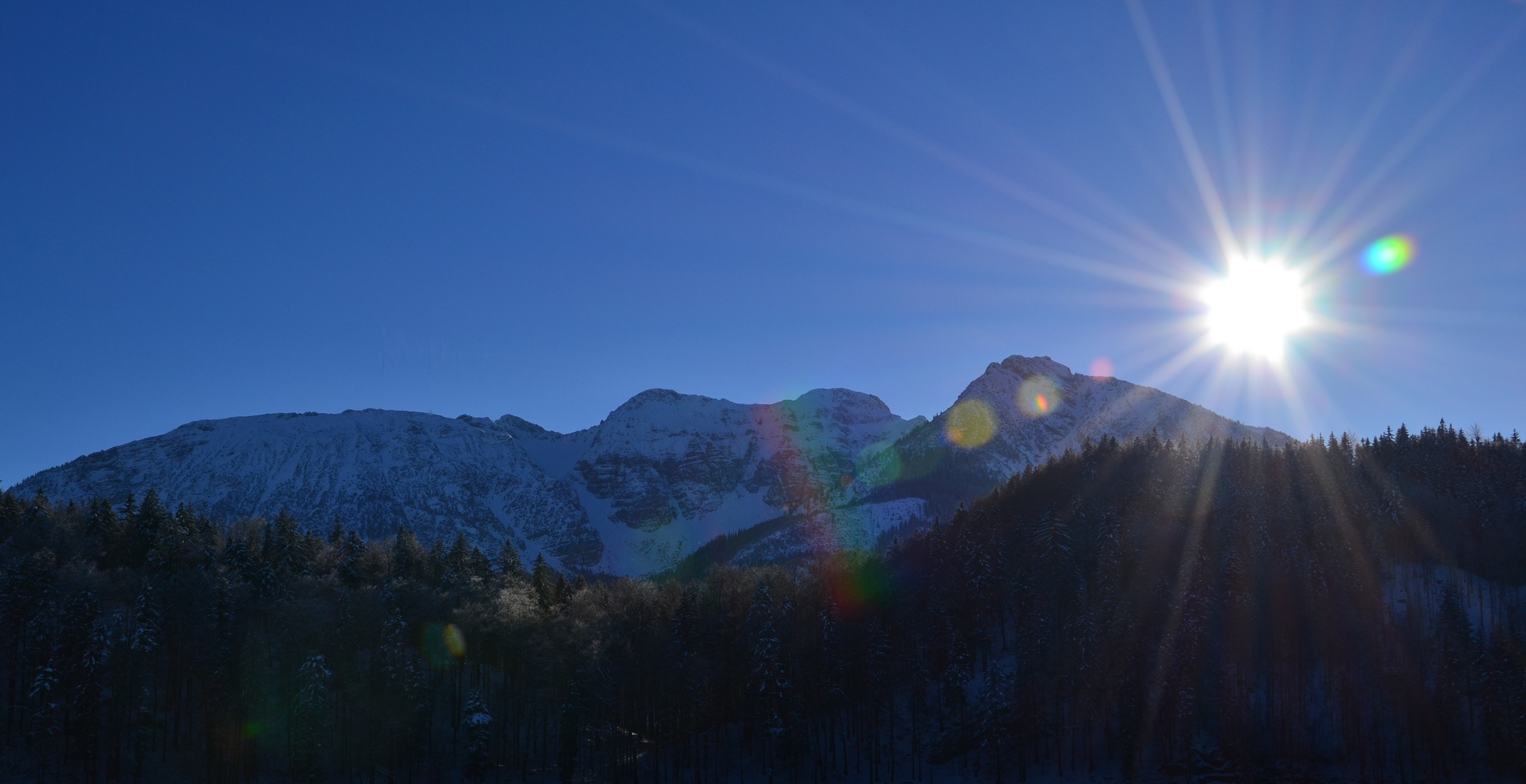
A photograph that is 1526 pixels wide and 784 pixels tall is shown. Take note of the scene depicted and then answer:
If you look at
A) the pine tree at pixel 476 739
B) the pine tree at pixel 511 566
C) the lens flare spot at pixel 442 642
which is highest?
the pine tree at pixel 511 566

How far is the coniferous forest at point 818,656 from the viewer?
262 feet

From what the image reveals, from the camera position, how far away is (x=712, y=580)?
13475 centimetres

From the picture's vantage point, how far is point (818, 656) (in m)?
98.7

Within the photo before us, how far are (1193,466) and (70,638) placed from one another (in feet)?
455

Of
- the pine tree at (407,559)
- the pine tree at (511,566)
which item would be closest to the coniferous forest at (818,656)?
the pine tree at (407,559)

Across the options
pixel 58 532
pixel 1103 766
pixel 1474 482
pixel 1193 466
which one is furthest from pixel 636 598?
pixel 1474 482

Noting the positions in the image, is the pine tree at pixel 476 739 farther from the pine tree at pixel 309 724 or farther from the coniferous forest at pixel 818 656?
the pine tree at pixel 309 724

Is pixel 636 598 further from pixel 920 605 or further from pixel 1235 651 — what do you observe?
pixel 1235 651

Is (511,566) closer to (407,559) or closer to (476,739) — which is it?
(407,559)

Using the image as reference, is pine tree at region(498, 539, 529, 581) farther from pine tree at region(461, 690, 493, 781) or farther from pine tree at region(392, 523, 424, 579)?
pine tree at region(461, 690, 493, 781)

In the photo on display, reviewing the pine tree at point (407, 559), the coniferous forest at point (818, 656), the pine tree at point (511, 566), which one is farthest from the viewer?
the pine tree at point (511, 566)

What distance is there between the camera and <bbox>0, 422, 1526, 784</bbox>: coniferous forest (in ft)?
262

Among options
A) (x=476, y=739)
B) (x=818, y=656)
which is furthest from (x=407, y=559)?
(x=818, y=656)

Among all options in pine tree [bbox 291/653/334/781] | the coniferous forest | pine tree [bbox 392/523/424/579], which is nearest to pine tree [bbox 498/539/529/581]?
the coniferous forest
